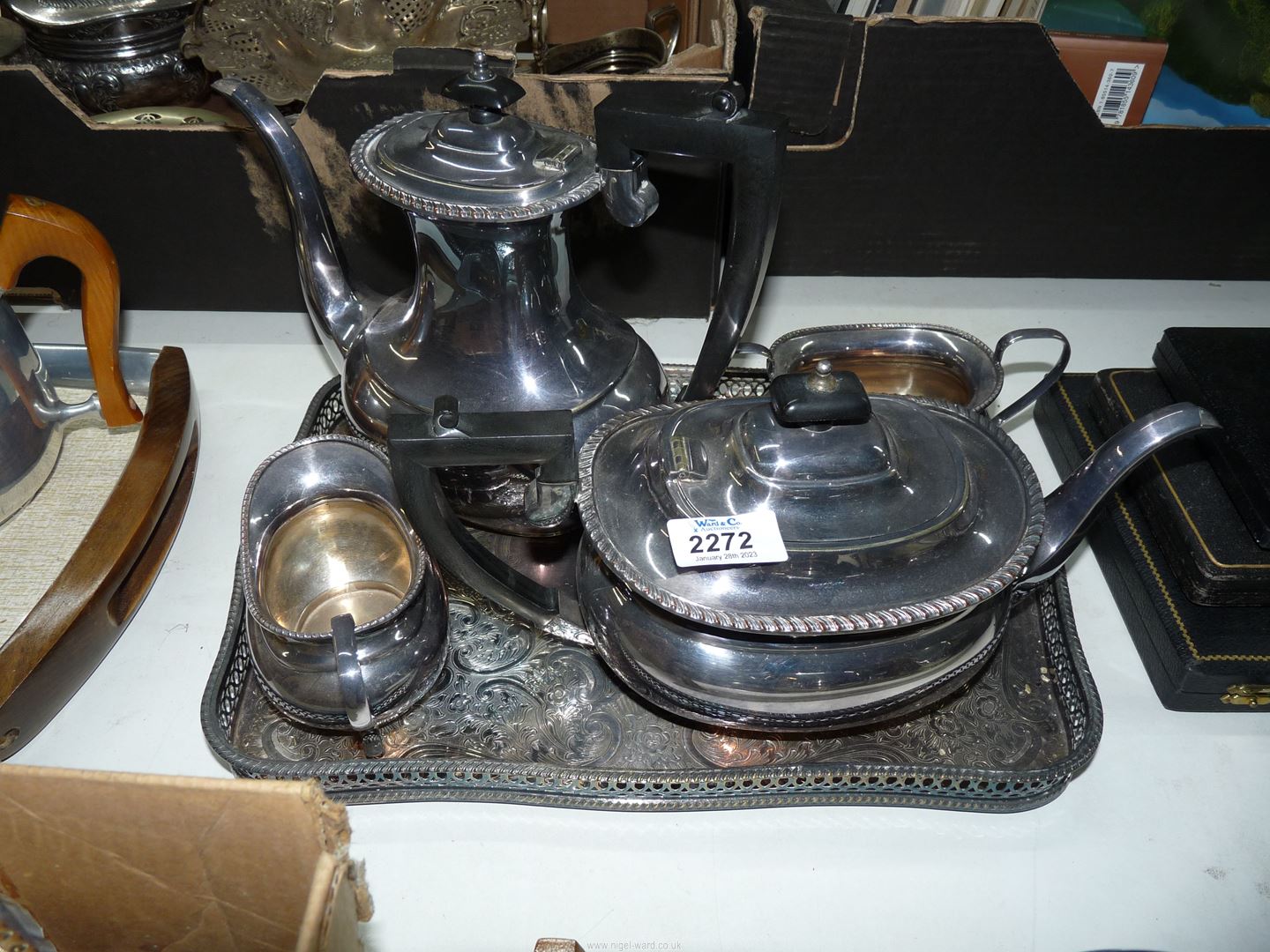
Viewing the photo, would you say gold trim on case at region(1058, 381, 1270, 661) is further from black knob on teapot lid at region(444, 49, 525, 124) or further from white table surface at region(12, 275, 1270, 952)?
black knob on teapot lid at region(444, 49, 525, 124)

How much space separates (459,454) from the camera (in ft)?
1.94

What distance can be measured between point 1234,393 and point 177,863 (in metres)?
0.92

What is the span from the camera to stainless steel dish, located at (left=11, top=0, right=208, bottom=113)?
114 centimetres

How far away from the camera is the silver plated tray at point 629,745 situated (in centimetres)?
70

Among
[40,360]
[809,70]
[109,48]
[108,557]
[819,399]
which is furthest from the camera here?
[109,48]

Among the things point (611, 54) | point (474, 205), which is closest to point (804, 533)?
point (474, 205)

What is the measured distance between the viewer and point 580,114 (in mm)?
991

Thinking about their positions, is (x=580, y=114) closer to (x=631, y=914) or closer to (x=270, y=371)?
(x=270, y=371)

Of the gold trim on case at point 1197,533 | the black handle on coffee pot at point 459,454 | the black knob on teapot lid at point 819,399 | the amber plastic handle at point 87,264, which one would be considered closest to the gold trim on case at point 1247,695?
the gold trim on case at point 1197,533

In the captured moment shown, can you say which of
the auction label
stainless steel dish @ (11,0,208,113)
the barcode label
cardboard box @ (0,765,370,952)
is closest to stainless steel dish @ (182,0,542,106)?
stainless steel dish @ (11,0,208,113)

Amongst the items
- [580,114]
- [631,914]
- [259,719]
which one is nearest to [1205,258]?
[580,114]

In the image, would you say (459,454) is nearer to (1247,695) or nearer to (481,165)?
(481,165)

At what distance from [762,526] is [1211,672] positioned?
446 millimetres

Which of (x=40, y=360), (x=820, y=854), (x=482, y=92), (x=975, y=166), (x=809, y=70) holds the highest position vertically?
(x=482, y=92)
